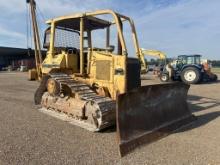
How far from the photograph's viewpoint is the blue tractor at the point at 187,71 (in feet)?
64.6

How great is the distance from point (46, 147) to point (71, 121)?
66.0 inches

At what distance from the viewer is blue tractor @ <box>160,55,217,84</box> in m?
19.7

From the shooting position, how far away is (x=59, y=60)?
7.38m

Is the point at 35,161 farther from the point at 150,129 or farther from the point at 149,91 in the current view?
the point at 149,91

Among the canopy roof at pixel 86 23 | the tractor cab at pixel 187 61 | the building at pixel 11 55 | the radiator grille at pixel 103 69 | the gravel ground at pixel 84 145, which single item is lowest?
the gravel ground at pixel 84 145

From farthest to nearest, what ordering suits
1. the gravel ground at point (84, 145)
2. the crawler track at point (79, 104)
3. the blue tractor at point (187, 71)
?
the blue tractor at point (187, 71), the crawler track at point (79, 104), the gravel ground at point (84, 145)

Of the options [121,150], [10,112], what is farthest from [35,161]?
[10,112]

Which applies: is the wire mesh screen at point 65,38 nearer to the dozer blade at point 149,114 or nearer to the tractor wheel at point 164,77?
the dozer blade at point 149,114

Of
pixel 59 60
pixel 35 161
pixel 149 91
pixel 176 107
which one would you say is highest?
pixel 59 60

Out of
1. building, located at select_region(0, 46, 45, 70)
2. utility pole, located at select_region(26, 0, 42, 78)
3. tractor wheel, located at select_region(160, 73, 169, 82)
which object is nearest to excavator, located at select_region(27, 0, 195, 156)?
utility pole, located at select_region(26, 0, 42, 78)

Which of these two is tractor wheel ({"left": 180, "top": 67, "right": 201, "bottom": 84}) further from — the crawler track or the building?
the building

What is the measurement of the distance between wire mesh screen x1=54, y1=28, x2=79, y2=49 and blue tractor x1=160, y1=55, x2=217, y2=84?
13811 millimetres

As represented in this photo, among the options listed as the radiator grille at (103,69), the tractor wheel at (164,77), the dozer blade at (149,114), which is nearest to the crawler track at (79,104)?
the radiator grille at (103,69)

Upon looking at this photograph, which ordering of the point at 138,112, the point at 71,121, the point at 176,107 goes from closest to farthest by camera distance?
1. the point at 138,112
2. the point at 71,121
3. the point at 176,107
